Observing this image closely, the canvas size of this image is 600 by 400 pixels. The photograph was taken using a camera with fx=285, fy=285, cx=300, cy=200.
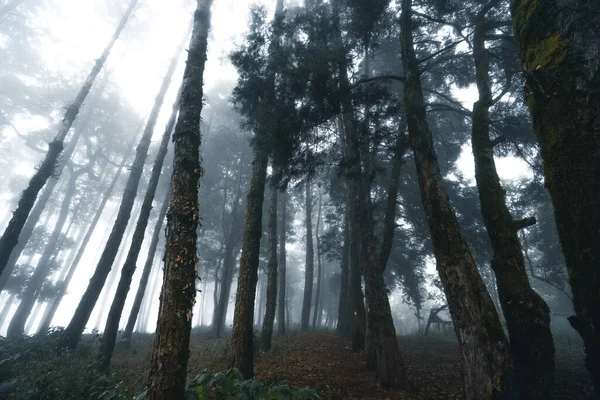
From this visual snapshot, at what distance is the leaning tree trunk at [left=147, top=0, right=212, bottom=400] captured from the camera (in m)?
3.69

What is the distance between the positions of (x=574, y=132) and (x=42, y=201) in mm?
29778

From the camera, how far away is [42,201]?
72.6 ft

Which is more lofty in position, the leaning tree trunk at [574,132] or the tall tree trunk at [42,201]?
the tall tree trunk at [42,201]

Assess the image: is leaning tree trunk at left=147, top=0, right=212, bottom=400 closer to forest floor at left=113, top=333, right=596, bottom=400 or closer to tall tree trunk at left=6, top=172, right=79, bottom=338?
forest floor at left=113, top=333, right=596, bottom=400

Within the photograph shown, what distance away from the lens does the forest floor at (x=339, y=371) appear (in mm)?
6461

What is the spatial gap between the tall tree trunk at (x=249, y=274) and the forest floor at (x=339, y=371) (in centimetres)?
88

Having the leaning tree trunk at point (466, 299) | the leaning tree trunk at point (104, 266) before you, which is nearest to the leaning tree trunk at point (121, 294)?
the leaning tree trunk at point (104, 266)

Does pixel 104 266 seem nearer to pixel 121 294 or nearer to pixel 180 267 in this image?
pixel 121 294

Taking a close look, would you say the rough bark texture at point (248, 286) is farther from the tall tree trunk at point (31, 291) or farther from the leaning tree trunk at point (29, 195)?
the tall tree trunk at point (31, 291)

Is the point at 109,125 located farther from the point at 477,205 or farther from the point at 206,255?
the point at 477,205

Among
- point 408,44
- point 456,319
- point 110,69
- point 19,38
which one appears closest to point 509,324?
point 456,319

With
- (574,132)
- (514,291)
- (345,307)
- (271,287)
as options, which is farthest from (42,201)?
(574,132)

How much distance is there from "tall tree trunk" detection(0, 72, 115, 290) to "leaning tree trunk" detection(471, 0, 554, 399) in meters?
21.1

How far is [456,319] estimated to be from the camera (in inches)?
183
